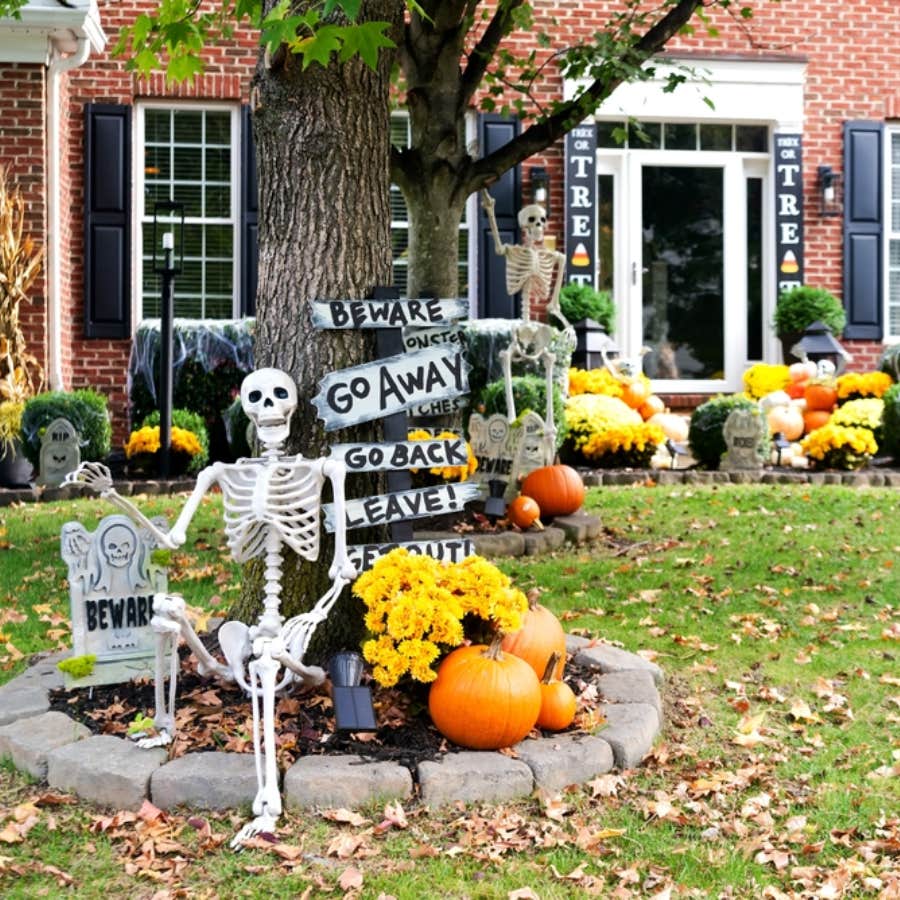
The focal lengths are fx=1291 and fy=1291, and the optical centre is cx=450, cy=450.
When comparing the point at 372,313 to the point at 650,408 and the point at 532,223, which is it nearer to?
the point at 532,223

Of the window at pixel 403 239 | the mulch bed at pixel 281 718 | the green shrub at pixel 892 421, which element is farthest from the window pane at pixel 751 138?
the mulch bed at pixel 281 718

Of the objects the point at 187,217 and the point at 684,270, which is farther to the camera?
the point at 684,270

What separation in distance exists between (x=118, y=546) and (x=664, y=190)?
31.5 ft

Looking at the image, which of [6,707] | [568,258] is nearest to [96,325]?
[568,258]

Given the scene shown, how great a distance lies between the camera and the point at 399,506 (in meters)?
4.03

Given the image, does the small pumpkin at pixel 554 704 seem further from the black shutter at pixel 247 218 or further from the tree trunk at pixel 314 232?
the black shutter at pixel 247 218

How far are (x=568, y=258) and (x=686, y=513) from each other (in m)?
4.69

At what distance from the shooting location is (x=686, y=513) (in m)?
7.68

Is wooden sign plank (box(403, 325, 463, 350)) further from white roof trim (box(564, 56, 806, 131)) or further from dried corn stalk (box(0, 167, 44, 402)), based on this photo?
white roof trim (box(564, 56, 806, 131))

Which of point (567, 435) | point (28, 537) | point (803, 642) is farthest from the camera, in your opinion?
point (567, 435)

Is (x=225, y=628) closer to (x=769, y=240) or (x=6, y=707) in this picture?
(x=6, y=707)

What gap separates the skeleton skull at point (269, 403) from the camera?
3744 mm

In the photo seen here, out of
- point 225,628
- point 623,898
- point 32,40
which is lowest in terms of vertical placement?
point 623,898

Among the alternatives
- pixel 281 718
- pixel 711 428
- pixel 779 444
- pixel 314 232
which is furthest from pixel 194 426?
pixel 281 718
